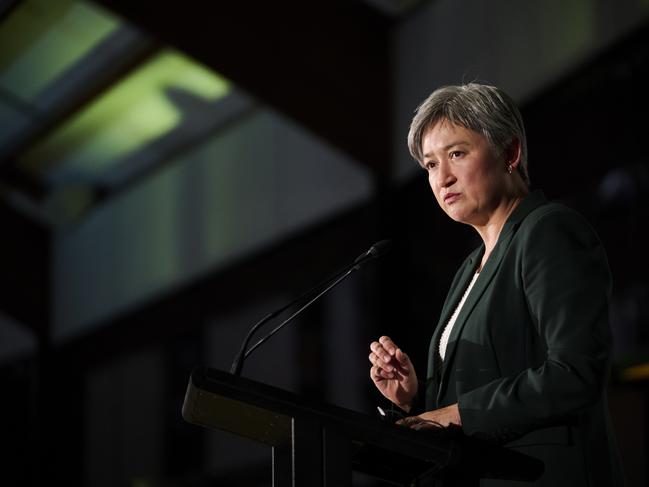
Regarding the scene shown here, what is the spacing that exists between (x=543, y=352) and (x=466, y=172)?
343 mm

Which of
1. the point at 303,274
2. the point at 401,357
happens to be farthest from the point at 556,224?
the point at 303,274

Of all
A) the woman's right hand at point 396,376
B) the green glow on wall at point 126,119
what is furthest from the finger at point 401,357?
the green glow on wall at point 126,119

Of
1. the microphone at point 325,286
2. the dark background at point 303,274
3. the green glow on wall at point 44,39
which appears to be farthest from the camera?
the green glow on wall at point 44,39

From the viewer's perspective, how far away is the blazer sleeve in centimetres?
162

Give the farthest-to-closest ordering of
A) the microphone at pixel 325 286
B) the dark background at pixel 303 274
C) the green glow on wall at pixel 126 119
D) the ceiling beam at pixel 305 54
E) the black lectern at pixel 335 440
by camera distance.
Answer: the green glow on wall at pixel 126 119 < the ceiling beam at pixel 305 54 < the dark background at pixel 303 274 < the microphone at pixel 325 286 < the black lectern at pixel 335 440

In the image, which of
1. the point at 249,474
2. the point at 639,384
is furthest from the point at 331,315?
the point at 639,384

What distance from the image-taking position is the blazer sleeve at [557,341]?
1.62m

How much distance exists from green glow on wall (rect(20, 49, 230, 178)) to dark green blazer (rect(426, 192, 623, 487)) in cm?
560

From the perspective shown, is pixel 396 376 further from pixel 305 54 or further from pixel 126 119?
pixel 126 119

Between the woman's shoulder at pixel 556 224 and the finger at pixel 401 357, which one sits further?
the finger at pixel 401 357

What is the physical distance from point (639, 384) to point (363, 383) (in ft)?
9.00

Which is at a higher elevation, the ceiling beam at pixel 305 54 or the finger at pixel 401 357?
the ceiling beam at pixel 305 54

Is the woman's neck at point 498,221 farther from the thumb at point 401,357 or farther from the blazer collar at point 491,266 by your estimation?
the thumb at point 401,357

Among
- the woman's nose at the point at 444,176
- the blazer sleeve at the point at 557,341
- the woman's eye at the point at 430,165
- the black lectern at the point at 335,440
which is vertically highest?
the woman's eye at the point at 430,165
